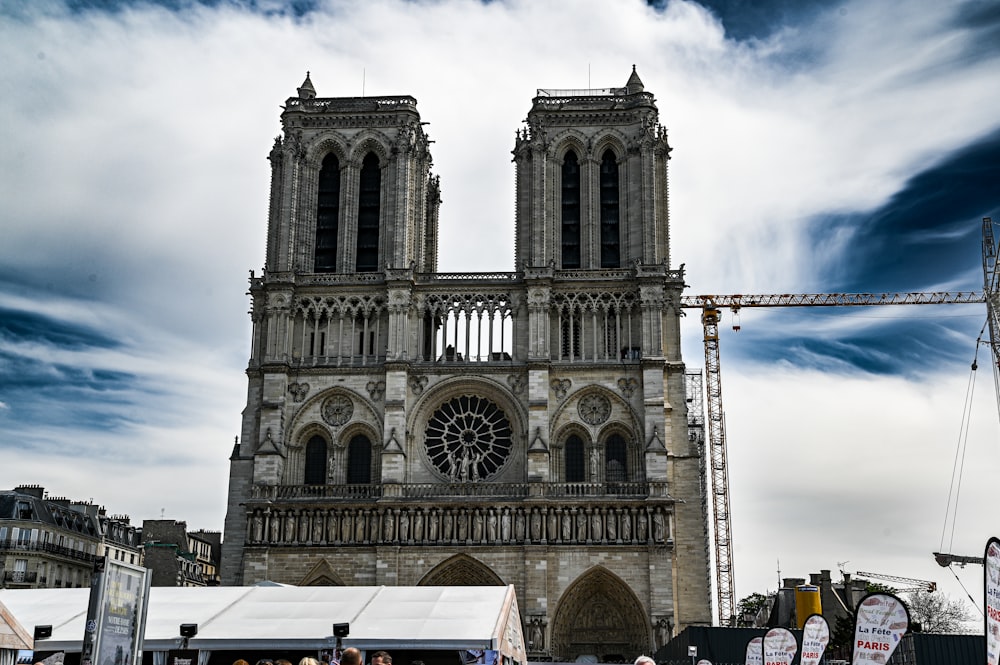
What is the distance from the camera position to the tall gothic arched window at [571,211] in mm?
47812

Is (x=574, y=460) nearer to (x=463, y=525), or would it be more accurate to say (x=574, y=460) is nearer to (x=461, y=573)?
(x=463, y=525)

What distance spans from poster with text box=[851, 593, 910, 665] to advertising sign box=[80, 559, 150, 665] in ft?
23.4

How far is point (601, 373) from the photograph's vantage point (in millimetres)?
44906

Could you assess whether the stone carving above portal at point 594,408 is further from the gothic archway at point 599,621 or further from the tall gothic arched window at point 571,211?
the gothic archway at point 599,621

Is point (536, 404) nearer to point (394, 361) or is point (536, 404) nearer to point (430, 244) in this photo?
point (394, 361)

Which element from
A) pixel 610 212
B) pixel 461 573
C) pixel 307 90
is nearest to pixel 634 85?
pixel 610 212

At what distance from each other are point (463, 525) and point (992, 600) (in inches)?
1348

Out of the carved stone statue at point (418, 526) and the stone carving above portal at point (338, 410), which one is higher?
the stone carving above portal at point (338, 410)

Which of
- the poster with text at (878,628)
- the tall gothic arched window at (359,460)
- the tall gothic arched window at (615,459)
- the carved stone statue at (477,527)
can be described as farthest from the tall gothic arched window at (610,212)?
the poster with text at (878,628)

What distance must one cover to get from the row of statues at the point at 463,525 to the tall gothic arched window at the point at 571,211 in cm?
1036

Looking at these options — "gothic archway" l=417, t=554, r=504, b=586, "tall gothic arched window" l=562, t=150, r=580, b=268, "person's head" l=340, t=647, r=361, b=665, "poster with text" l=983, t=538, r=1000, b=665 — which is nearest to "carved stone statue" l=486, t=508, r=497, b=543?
"gothic archway" l=417, t=554, r=504, b=586

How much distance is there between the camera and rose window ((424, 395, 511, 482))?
45000 millimetres

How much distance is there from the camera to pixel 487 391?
4538 centimetres

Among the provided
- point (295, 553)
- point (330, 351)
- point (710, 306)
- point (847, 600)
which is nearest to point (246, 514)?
point (295, 553)
